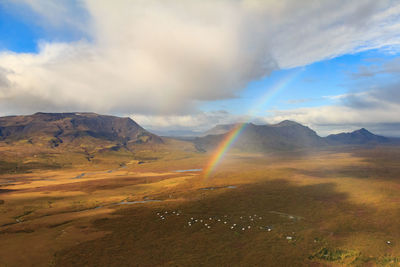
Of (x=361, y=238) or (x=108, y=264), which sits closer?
(x=108, y=264)

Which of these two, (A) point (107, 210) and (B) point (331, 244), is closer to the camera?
(B) point (331, 244)

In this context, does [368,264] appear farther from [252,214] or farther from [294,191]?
[294,191]

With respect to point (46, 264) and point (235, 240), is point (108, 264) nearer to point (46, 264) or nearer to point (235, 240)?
point (46, 264)

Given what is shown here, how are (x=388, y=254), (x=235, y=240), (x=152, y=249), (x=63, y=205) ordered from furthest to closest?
(x=63, y=205) → (x=235, y=240) → (x=152, y=249) → (x=388, y=254)

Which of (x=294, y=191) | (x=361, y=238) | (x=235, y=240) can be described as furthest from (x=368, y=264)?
(x=294, y=191)

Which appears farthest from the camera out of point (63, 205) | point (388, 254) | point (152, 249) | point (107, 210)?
point (63, 205)

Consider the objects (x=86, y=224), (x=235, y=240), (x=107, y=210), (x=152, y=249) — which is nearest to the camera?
(x=152, y=249)

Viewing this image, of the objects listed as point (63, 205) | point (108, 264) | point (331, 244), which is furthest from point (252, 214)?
point (63, 205)

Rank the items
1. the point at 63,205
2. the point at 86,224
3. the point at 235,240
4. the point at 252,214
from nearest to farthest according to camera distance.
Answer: the point at 235,240 → the point at 86,224 → the point at 252,214 → the point at 63,205
